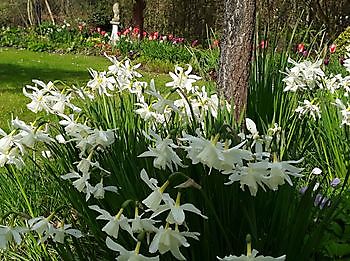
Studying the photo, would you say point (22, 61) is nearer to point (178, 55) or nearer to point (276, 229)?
point (178, 55)

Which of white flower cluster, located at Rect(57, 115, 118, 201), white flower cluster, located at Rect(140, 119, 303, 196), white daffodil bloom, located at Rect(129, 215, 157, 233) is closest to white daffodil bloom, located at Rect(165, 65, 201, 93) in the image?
white flower cluster, located at Rect(57, 115, 118, 201)

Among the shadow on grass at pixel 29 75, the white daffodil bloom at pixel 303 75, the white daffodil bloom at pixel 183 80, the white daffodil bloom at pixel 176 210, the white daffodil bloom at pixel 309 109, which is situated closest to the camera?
the white daffodil bloom at pixel 176 210

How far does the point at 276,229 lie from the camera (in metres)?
1.51

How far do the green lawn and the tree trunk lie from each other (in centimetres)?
339

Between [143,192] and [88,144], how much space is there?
0.22 metres

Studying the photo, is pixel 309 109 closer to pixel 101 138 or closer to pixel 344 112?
pixel 344 112

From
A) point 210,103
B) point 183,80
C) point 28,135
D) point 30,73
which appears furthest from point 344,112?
point 30,73

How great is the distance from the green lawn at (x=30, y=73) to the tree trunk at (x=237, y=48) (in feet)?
11.1

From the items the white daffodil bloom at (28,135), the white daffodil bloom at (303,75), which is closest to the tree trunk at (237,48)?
the white daffodil bloom at (303,75)

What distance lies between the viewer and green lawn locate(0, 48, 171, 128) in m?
6.93

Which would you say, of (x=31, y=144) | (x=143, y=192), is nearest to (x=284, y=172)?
(x=143, y=192)

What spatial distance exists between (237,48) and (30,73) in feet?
26.0

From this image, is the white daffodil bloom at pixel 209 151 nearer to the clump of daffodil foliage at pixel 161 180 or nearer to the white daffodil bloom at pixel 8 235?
the clump of daffodil foliage at pixel 161 180

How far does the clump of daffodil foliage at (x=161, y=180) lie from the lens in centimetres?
116
